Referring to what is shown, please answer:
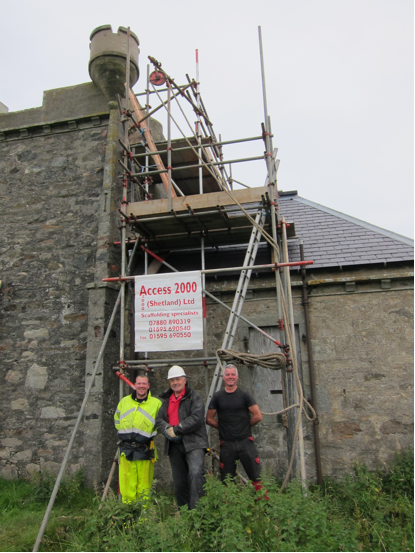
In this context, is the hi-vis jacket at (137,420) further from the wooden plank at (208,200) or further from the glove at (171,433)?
the wooden plank at (208,200)

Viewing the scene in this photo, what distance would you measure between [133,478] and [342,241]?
5273 mm

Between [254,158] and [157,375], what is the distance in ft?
12.9

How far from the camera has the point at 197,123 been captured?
8.70m

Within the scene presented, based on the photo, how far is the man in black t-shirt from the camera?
15.8ft

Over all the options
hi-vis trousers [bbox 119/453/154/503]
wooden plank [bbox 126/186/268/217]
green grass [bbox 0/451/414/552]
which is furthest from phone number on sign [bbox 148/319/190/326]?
green grass [bbox 0/451/414/552]

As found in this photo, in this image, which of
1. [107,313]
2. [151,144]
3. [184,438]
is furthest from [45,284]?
[184,438]

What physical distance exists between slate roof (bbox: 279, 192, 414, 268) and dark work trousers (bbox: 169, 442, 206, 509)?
12.2 ft

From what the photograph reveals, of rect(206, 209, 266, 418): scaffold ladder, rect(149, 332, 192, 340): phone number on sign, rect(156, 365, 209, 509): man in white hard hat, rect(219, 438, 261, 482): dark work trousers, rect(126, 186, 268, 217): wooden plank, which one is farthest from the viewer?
rect(126, 186, 268, 217): wooden plank

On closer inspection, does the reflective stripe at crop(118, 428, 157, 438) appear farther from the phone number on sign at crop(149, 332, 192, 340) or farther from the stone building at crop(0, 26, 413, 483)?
the phone number on sign at crop(149, 332, 192, 340)

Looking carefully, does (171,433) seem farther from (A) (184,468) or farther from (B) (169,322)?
(B) (169,322)

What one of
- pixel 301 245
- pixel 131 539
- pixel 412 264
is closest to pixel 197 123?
pixel 301 245

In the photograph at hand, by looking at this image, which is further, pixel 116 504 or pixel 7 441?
pixel 7 441

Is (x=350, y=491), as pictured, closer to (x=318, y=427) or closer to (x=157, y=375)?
(x=318, y=427)

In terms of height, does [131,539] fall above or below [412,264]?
below
